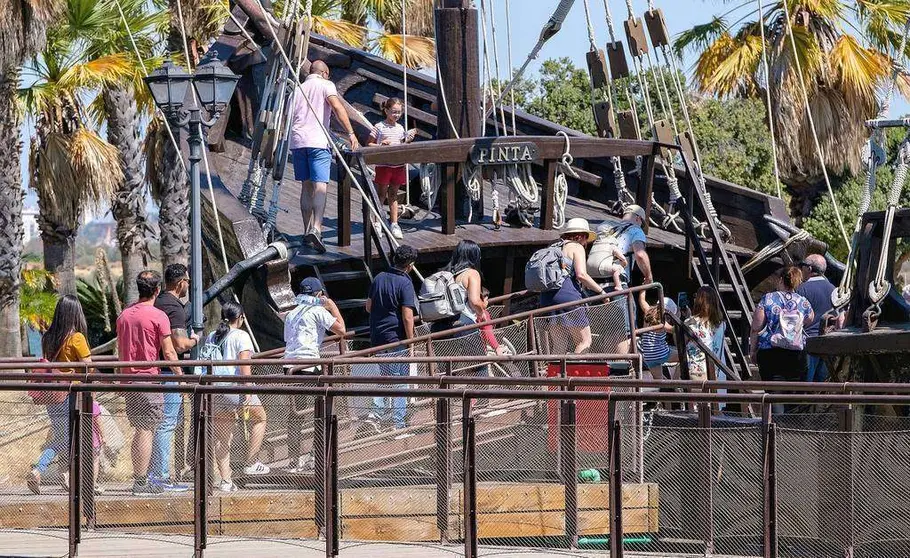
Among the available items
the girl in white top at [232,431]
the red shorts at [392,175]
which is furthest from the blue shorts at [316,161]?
the girl in white top at [232,431]

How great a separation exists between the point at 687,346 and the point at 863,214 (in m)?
2.00

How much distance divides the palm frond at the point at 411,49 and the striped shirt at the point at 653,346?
40.0 feet

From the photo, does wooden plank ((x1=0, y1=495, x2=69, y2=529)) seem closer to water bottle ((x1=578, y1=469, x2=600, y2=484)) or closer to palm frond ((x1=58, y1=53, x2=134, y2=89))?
water bottle ((x1=578, y1=469, x2=600, y2=484))

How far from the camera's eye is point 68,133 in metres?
26.2

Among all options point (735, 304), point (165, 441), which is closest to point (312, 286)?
point (165, 441)

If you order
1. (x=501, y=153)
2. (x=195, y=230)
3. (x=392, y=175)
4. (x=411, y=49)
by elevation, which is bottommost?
(x=195, y=230)

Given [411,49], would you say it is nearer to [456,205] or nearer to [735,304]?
[456,205]

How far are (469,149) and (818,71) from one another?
10819mm

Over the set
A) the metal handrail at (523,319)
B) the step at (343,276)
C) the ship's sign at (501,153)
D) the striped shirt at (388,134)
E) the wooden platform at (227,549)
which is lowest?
the wooden platform at (227,549)

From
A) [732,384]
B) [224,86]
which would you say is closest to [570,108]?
[224,86]

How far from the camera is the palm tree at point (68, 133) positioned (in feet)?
84.7

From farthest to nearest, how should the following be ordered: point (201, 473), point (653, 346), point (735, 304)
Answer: point (735, 304), point (653, 346), point (201, 473)

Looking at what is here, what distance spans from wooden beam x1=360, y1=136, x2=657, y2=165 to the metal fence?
5.23m

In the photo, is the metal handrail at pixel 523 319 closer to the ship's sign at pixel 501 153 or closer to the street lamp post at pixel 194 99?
the street lamp post at pixel 194 99
